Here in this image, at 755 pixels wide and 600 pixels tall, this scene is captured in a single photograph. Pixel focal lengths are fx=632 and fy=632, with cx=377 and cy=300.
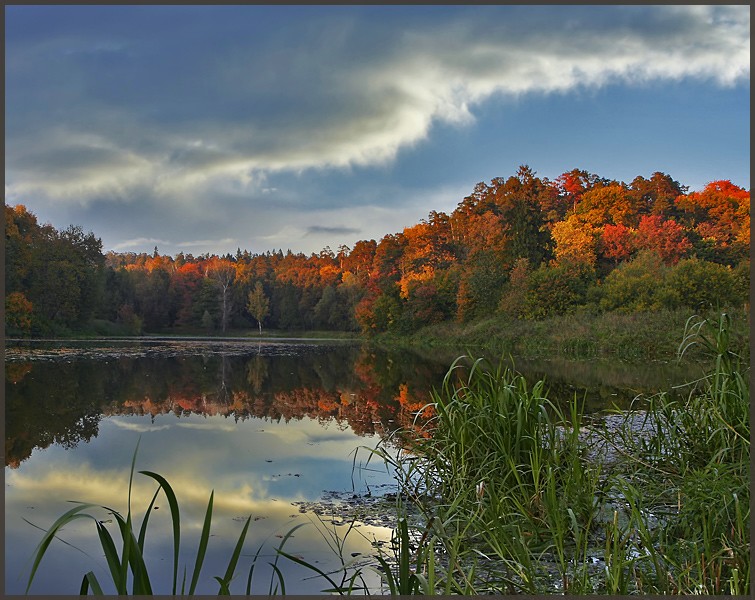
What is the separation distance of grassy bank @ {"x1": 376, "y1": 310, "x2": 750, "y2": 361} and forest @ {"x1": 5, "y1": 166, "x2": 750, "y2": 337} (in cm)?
76

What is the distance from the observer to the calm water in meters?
3.71

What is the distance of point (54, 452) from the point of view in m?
6.43

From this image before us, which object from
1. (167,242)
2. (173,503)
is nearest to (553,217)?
(167,242)

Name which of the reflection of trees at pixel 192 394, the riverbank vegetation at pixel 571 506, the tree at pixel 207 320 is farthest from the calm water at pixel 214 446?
the tree at pixel 207 320

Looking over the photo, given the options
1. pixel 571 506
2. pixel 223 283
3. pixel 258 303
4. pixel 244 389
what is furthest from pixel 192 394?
pixel 223 283

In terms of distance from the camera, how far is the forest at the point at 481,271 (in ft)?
73.3

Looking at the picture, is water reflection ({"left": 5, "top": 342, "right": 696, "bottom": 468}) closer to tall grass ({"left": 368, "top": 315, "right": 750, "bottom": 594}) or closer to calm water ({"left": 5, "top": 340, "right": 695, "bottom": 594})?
calm water ({"left": 5, "top": 340, "right": 695, "bottom": 594})

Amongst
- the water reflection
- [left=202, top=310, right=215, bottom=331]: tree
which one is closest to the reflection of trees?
the water reflection

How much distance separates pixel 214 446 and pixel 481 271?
21090mm

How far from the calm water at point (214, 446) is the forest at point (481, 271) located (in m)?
7.98

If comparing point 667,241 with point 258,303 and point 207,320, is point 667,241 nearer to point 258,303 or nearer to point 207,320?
point 258,303

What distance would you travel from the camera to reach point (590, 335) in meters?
19.1

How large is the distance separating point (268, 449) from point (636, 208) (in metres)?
25.5

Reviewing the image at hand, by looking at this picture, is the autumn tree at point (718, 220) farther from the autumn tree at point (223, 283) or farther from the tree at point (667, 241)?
the autumn tree at point (223, 283)
